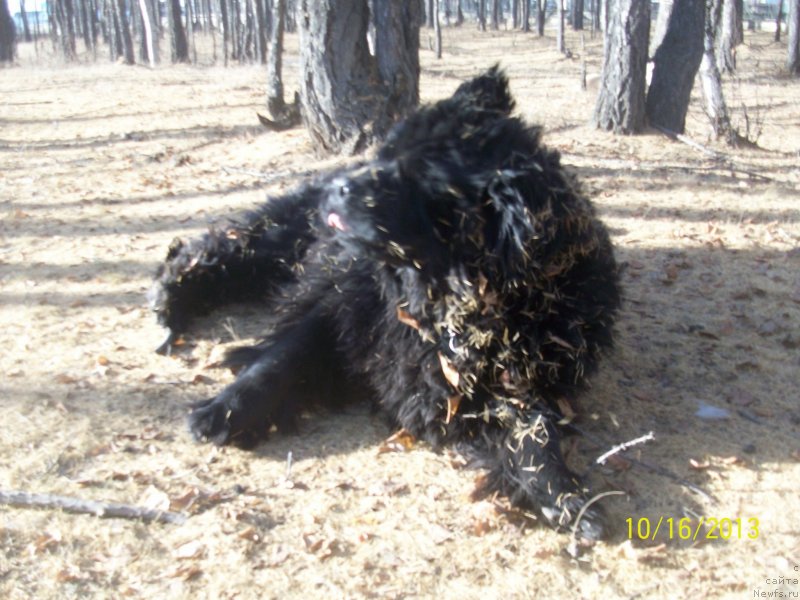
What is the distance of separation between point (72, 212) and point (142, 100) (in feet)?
29.0

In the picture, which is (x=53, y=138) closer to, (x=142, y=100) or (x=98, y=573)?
(x=142, y=100)

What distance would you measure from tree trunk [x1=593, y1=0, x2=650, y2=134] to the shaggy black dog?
5.59m

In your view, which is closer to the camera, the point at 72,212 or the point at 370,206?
the point at 370,206

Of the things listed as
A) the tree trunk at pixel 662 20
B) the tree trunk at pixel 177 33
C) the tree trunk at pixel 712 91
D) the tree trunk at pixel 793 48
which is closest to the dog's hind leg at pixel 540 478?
the tree trunk at pixel 662 20

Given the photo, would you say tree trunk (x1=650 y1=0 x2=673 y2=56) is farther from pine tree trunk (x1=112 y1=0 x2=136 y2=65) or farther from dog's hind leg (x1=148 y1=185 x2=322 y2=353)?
pine tree trunk (x1=112 y1=0 x2=136 y2=65)

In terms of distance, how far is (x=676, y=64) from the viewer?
895 cm

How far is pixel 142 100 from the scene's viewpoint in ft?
50.8

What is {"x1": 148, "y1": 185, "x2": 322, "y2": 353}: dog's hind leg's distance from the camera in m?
4.71

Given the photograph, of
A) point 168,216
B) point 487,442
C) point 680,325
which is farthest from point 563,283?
point 168,216

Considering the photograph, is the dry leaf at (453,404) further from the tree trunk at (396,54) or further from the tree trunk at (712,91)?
the tree trunk at (712,91)

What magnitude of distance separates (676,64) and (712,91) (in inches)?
38.9

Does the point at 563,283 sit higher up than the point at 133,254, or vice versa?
the point at 563,283

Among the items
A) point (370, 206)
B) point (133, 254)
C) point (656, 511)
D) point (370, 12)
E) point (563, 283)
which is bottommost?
point (656, 511)

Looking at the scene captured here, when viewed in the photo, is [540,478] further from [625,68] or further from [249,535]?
[625,68]
